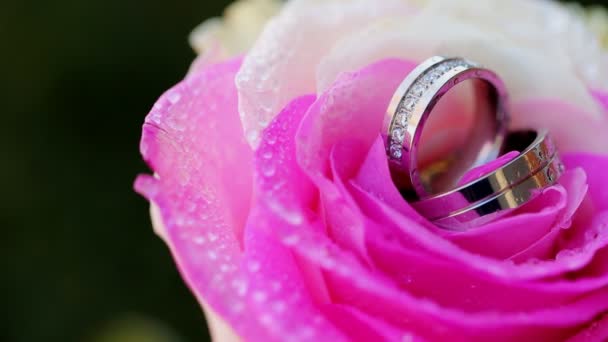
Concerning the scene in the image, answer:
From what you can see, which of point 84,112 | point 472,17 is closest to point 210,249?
point 472,17

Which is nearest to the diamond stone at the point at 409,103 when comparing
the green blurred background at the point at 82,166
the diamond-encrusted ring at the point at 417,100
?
the diamond-encrusted ring at the point at 417,100

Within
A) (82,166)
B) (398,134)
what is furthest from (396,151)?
(82,166)

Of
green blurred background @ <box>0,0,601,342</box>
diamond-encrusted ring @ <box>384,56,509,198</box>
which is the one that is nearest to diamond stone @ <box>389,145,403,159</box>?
diamond-encrusted ring @ <box>384,56,509,198</box>

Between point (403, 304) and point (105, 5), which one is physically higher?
point (105, 5)

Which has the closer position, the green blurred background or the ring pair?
the ring pair

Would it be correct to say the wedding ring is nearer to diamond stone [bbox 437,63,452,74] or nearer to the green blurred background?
diamond stone [bbox 437,63,452,74]

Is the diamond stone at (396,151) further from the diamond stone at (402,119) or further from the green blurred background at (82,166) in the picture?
the green blurred background at (82,166)

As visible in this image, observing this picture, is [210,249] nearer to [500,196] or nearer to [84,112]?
[500,196]
